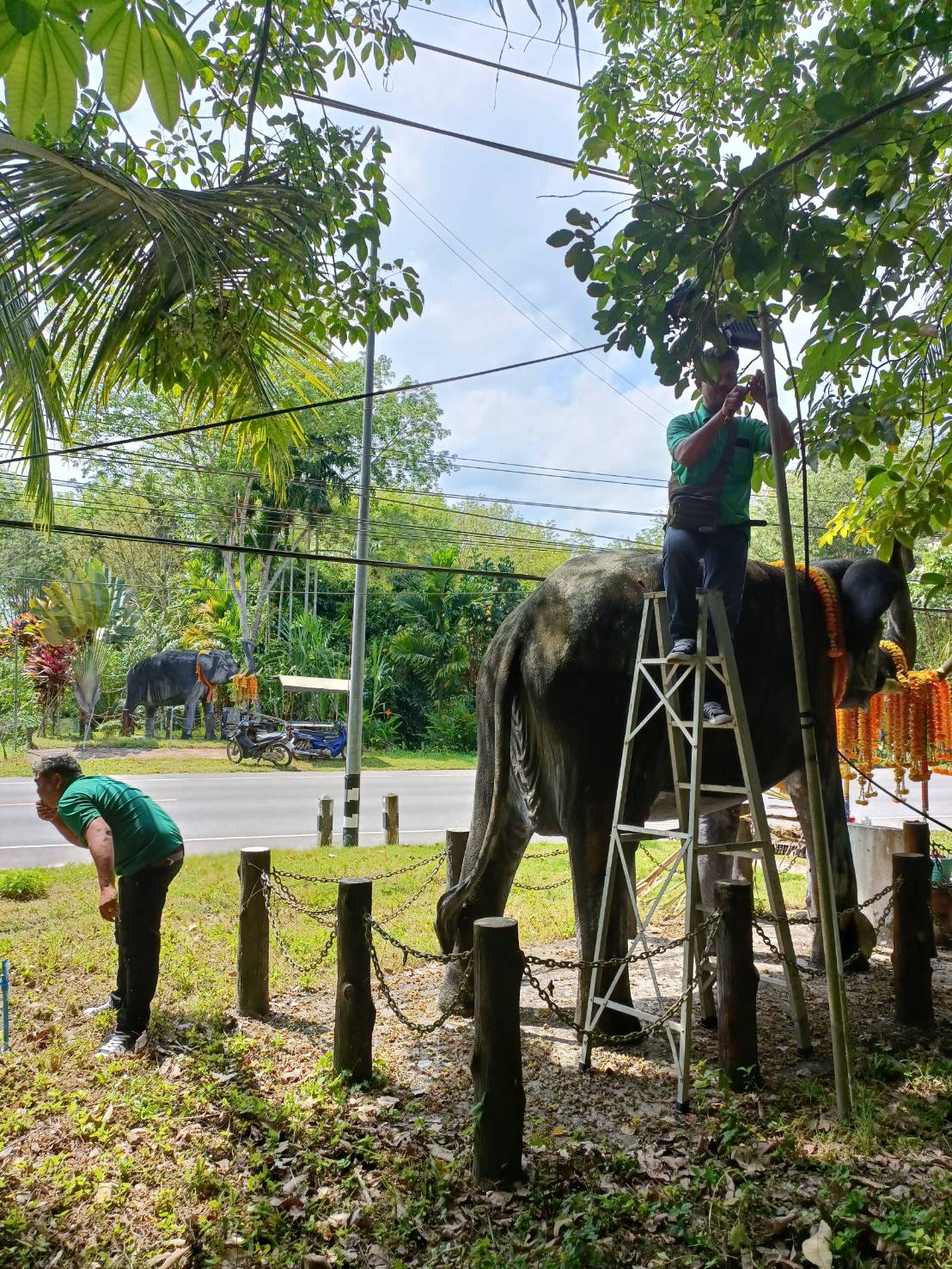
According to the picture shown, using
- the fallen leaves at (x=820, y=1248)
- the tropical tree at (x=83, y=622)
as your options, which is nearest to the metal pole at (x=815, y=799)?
the fallen leaves at (x=820, y=1248)

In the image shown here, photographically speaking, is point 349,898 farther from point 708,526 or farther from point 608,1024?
point 708,526

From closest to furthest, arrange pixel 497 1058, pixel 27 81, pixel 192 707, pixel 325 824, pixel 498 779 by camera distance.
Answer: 1. pixel 27 81
2. pixel 497 1058
3. pixel 498 779
4. pixel 325 824
5. pixel 192 707

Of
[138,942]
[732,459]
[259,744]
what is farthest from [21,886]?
[259,744]

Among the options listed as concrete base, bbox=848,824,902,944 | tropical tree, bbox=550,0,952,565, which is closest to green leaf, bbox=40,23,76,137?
tropical tree, bbox=550,0,952,565

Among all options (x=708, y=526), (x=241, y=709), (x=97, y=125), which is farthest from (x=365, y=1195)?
(x=241, y=709)

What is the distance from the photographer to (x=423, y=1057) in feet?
15.8

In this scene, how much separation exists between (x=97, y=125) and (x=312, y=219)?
1.22m

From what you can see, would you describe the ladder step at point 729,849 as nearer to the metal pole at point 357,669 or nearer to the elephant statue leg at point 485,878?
the elephant statue leg at point 485,878

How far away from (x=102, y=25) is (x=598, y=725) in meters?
3.91

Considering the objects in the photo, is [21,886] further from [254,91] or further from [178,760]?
[178,760]

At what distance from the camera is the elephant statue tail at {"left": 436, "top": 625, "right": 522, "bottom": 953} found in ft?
17.5

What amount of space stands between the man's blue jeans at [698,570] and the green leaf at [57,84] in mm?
3474

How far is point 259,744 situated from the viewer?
794 inches

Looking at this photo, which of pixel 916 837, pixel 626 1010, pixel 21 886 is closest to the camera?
pixel 626 1010
